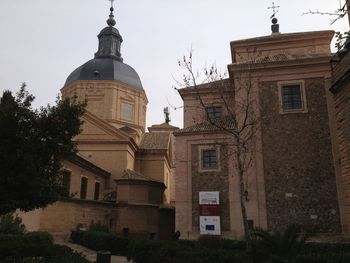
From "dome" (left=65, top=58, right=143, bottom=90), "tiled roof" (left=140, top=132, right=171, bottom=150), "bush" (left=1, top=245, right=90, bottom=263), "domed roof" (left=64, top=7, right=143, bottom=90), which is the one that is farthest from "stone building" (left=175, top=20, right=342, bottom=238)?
"domed roof" (left=64, top=7, right=143, bottom=90)

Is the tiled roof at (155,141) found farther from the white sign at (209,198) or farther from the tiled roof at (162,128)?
the white sign at (209,198)

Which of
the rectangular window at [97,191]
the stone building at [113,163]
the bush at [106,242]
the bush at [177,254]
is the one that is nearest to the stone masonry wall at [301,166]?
the bush at [106,242]

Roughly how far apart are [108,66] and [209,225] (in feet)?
82.9

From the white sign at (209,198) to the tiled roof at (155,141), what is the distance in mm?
16810

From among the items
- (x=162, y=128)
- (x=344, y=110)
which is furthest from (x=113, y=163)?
(x=344, y=110)

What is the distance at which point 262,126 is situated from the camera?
21016mm

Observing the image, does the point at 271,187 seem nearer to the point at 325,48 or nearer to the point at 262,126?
the point at 262,126

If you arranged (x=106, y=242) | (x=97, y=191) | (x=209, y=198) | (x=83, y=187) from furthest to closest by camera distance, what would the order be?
(x=97, y=191) → (x=83, y=187) → (x=209, y=198) → (x=106, y=242)

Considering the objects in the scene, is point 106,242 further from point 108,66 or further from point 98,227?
point 108,66

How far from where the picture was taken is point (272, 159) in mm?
20359

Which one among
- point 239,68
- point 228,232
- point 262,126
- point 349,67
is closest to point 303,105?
point 262,126

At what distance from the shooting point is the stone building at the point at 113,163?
23.9 metres

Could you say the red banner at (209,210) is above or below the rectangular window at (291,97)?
below

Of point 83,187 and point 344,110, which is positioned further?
point 83,187
